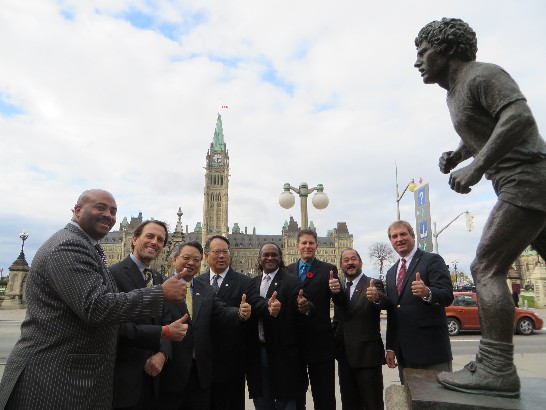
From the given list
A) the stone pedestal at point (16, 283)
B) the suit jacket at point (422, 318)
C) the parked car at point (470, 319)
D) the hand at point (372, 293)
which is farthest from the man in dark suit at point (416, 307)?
the stone pedestal at point (16, 283)

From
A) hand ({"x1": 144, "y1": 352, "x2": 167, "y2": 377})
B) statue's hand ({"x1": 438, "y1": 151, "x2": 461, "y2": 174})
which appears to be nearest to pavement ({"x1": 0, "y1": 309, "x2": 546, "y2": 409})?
hand ({"x1": 144, "y1": 352, "x2": 167, "y2": 377})

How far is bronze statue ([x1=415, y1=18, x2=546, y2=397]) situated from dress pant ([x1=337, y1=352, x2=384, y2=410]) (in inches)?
67.9

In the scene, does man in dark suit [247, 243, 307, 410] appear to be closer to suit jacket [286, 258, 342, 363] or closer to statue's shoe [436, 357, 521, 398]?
suit jacket [286, 258, 342, 363]

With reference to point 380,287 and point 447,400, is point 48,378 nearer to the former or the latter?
point 447,400

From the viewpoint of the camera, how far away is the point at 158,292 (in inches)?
108

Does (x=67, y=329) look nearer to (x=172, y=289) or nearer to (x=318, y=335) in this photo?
(x=172, y=289)

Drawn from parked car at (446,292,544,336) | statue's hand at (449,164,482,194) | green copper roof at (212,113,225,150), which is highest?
green copper roof at (212,113,225,150)

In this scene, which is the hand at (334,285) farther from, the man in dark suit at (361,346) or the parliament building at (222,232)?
the parliament building at (222,232)

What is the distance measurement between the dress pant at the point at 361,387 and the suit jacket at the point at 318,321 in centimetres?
28

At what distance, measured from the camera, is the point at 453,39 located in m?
3.03

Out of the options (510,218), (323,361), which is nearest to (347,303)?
(323,361)

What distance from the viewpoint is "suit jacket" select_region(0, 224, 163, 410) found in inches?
94.9

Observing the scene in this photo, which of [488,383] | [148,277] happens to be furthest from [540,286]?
[148,277]

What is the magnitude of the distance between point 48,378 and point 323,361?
3068 mm
